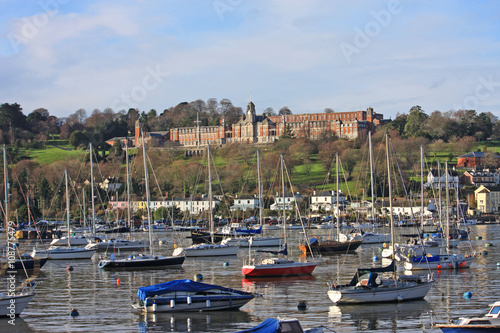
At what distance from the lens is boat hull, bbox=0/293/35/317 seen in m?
25.6

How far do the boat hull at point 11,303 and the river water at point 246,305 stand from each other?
0.44 meters

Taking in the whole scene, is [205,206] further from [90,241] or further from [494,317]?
[494,317]

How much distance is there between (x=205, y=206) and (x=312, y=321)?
304 ft

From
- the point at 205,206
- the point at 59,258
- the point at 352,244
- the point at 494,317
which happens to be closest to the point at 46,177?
the point at 205,206

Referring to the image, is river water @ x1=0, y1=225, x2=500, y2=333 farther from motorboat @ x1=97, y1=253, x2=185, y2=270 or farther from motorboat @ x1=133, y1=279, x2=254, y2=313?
motorboat @ x1=97, y1=253, x2=185, y2=270

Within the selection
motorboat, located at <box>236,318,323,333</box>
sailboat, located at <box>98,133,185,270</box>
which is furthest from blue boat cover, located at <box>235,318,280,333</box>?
sailboat, located at <box>98,133,185,270</box>

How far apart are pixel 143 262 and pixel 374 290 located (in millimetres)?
18817

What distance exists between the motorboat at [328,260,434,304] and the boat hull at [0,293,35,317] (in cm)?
1268

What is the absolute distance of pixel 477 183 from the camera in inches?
5089

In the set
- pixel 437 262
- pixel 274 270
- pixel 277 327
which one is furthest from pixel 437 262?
pixel 277 327

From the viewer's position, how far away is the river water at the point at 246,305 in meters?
24.7

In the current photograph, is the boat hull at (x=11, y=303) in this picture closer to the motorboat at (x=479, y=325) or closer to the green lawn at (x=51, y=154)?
the motorboat at (x=479, y=325)

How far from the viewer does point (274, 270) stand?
3653 centimetres

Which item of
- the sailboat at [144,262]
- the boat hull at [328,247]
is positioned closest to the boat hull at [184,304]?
the sailboat at [144,262]
